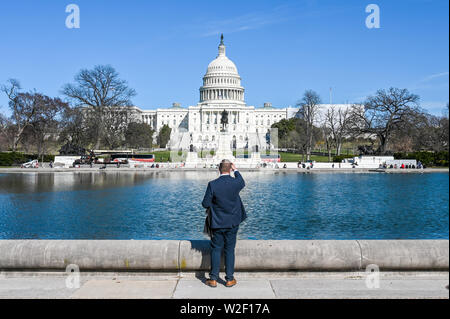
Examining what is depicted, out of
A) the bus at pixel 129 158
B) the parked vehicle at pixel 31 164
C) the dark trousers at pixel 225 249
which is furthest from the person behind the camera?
the bus at pixel 129 158

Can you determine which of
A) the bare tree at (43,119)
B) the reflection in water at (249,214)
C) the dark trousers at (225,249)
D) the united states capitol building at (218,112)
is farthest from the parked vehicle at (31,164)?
the united states capitol building at (218,112)

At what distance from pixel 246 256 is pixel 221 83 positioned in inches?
5230

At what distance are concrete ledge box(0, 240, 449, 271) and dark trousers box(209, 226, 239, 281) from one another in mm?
400

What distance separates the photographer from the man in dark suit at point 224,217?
5.48 meters

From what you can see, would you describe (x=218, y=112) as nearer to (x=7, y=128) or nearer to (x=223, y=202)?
(x=7, y=128)

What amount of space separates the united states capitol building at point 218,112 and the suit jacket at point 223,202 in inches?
4547

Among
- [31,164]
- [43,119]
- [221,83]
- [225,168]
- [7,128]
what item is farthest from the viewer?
[221,83]

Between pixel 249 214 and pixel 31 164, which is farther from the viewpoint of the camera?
pixel 31 164

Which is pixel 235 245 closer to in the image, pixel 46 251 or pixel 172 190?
pixel 46 251

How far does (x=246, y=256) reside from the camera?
591 centimetres

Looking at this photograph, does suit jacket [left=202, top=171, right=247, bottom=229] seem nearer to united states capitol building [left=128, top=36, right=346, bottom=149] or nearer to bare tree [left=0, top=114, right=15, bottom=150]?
bare tree [left=0, top=114, right=15, bottom=150]

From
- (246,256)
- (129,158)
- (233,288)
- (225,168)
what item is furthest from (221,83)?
(233,288)

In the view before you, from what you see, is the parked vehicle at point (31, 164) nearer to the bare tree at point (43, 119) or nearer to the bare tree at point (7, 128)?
the bare tree at point (43, 119)
